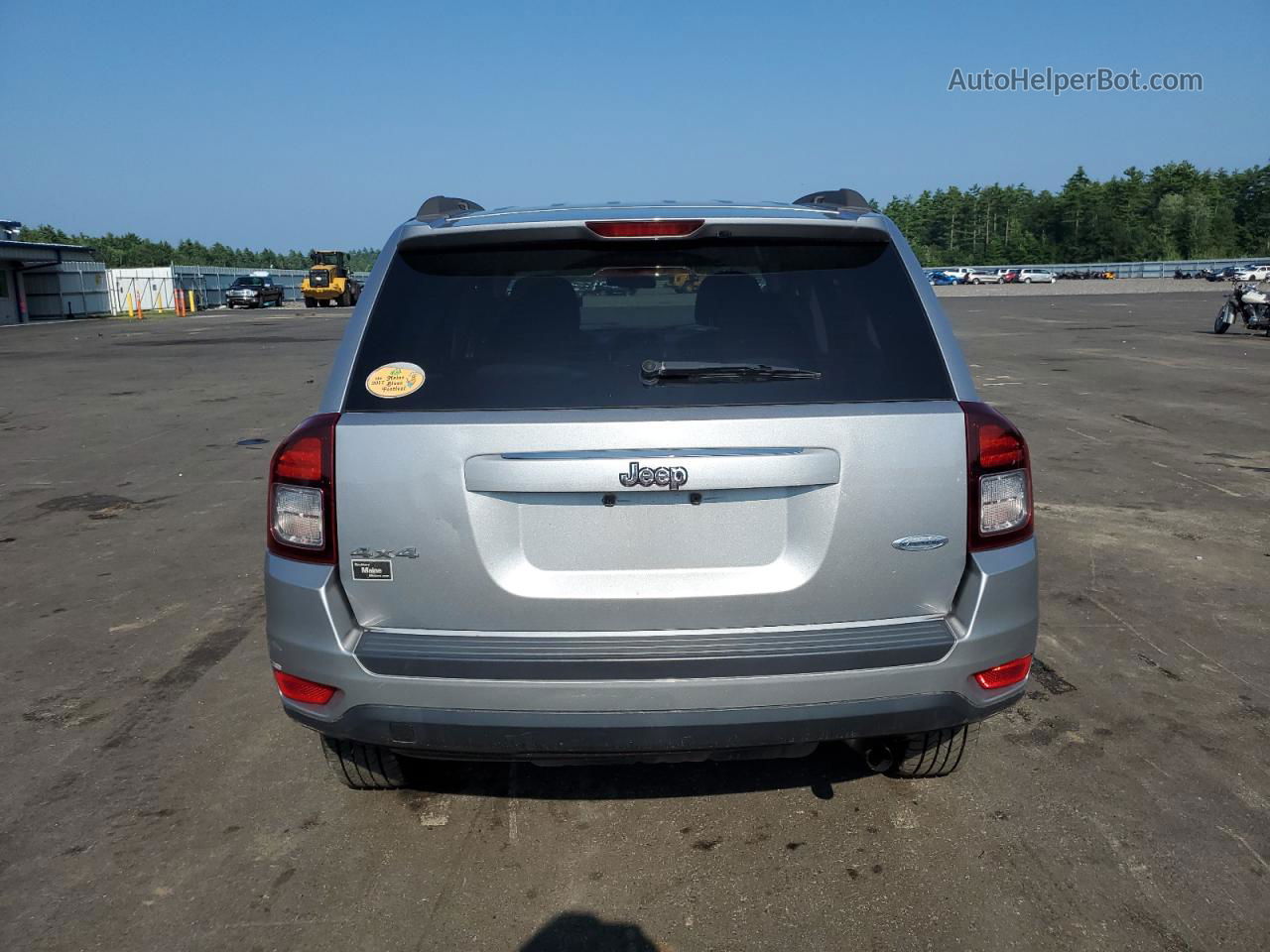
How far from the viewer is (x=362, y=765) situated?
322 centimetres

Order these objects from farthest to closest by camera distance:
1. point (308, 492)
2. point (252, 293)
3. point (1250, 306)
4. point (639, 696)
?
point (252, 293), point (1250, 306), point (308, 492), point (639, 696)

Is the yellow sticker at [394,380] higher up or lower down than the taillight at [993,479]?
higher up

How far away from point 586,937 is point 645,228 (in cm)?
191

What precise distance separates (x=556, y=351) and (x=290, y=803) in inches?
71.4

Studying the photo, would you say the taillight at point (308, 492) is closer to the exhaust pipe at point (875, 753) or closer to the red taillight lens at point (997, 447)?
the exhaust pipe at point (875, 753)

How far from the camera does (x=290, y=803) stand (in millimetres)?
3393

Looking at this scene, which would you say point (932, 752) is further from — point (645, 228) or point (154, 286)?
point (154, 286)

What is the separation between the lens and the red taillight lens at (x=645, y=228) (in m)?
2.81

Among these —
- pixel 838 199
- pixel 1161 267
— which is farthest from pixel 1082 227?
pixel 838 199

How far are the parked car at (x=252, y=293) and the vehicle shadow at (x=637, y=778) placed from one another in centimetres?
6120

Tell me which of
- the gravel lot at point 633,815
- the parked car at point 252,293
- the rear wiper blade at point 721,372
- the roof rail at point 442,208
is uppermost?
the parked car at point 252,293

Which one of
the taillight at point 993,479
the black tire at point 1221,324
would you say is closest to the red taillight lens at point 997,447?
the taillight at point 993,479

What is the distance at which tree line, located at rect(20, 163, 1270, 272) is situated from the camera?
404ft

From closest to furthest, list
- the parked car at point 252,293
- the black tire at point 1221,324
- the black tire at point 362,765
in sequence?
the black tire at point 362,765 < the black tire at point 1221,324 < the parked car at point 252,293
